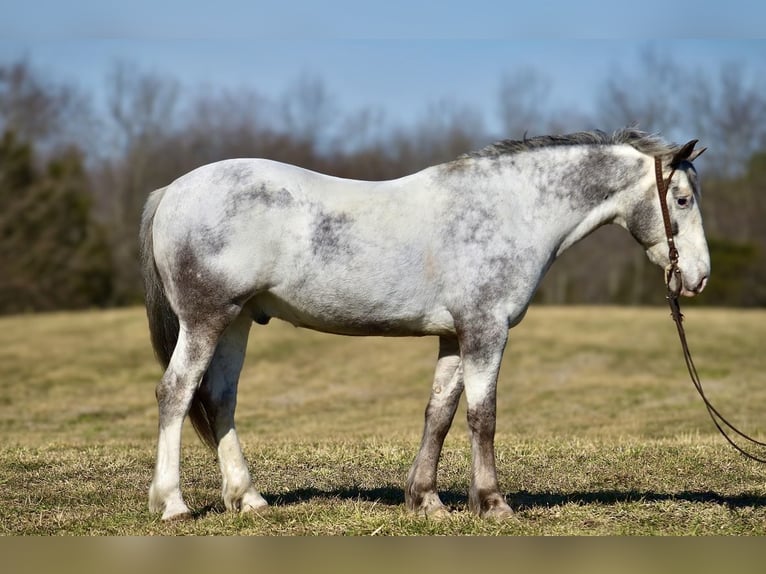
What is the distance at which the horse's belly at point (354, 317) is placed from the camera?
21.0 feet

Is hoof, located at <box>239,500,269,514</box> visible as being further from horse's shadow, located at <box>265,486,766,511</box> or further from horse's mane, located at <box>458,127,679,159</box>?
horse's mane, located at <box>458,127,679,159</box>

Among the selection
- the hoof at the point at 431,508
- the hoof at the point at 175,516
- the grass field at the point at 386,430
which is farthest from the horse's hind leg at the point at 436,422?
the hoof at the point at 175,516

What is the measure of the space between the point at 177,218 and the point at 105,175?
46928mm

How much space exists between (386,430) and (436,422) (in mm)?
7578

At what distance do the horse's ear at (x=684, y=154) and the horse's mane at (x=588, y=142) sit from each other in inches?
2.6

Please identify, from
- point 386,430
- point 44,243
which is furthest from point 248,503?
point 44,243

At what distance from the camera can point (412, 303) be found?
6.39 m

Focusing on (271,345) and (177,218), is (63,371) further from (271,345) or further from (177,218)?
(177,218)

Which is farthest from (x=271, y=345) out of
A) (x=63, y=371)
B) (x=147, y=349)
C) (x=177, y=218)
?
(x=177, y=218)

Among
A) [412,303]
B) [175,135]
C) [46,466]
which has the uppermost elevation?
[175,135]

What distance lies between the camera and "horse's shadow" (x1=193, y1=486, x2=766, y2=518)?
712cm

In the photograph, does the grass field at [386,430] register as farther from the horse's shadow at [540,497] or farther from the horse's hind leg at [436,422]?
the horse's hind leg at [436,422]

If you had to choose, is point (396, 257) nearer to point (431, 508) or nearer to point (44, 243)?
point (431, 508)

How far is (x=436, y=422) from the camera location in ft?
22.4
